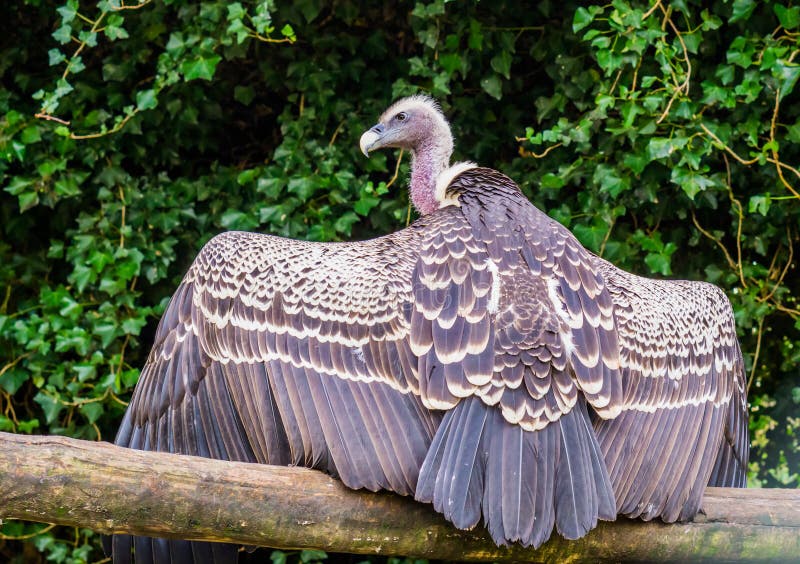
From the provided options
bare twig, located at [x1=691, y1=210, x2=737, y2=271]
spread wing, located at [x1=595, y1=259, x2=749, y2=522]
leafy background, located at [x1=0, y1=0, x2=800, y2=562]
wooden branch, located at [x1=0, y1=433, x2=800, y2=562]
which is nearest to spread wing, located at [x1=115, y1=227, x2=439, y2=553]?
wooden branch, located at [x1=0, y1=433, x2=800, y2=562]

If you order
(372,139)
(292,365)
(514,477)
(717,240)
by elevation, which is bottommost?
(514,477)

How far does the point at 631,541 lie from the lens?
3367mm

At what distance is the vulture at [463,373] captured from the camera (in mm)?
3172

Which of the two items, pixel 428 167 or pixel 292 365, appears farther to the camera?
pixel 428 167

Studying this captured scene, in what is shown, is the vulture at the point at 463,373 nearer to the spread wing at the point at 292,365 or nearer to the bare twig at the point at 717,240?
the spread wing at the point at 292,365

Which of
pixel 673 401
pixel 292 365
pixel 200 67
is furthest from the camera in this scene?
pixel 200 67

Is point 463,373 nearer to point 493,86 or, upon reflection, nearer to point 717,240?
point 717,240

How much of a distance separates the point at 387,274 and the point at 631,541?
116 cm

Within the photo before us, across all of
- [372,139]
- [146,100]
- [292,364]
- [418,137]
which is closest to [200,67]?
[146,100]

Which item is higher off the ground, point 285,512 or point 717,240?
point 717,240

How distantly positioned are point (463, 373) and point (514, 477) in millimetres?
367

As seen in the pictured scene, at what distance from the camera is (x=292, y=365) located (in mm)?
3598

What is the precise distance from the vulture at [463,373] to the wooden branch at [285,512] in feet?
0.28

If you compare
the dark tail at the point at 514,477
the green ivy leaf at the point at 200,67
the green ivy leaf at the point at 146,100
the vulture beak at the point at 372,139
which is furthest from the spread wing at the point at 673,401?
the green ivy leaf at the point at 146,100
